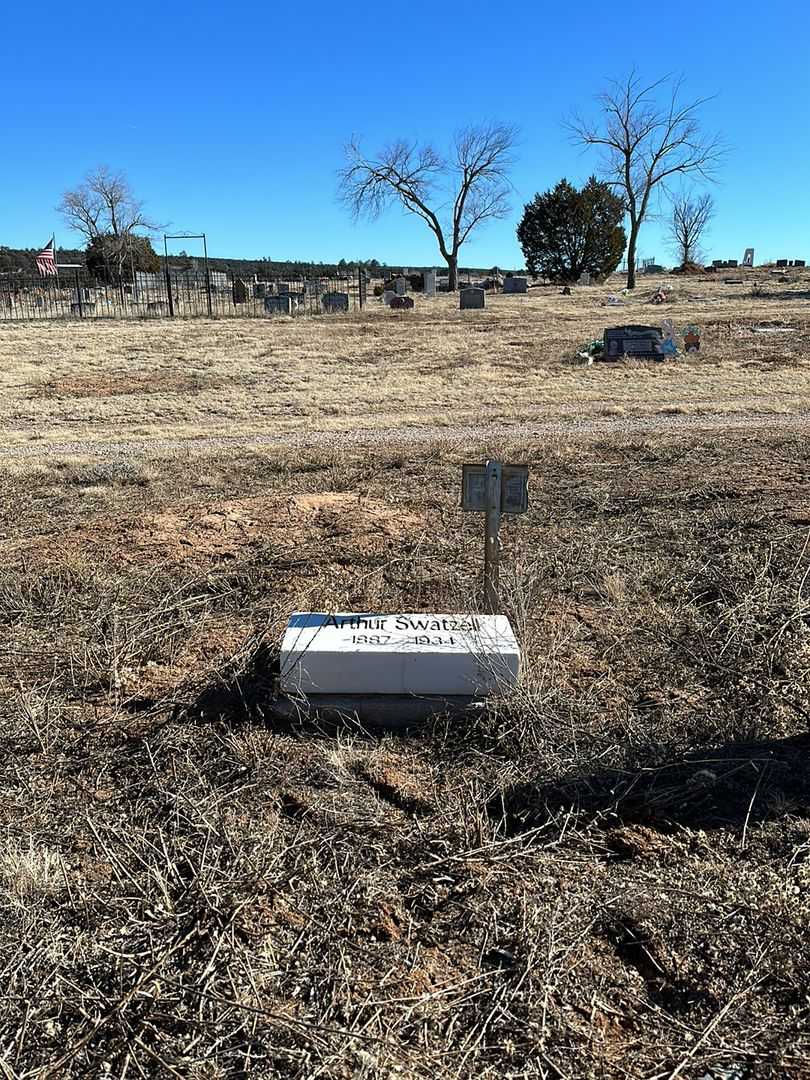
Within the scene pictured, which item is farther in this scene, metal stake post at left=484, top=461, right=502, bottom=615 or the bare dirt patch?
the bare dirt patch

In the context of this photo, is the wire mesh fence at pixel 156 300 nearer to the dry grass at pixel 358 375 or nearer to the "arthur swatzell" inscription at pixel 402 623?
the dry grass at pixel 358 375

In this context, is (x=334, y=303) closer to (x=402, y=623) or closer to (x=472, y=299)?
(x=472, y=299)

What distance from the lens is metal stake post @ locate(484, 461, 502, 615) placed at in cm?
378

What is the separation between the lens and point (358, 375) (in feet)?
54.3

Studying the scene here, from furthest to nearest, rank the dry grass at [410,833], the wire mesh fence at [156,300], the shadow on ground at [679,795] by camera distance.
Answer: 1. the wire mesh fence at [156,300]
2. the shadow on ground at [679,795]
3. the dry grass at [410,833]

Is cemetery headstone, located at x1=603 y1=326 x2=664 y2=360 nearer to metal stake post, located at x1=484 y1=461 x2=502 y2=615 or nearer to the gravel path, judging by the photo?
the gravel path

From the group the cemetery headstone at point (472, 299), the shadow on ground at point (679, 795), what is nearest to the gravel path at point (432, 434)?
the shadow on ground at point (679, 795)

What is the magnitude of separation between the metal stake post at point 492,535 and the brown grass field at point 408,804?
0.20 m

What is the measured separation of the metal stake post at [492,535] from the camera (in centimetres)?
378

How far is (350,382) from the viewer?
15.5m

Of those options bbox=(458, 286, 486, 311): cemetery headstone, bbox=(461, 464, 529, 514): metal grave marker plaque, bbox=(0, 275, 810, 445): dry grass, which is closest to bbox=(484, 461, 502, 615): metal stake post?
bbox=(461, 464, 529, 514): metal grave marker plaque

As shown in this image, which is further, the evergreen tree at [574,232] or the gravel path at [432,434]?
the evergreen tree at [574,232]

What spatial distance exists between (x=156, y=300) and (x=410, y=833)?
4152 centimetres

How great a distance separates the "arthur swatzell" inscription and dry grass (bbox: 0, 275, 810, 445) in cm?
749
